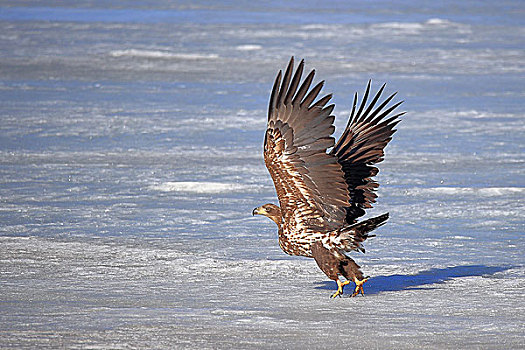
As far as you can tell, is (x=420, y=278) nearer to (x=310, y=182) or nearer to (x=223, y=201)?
(x=310, y=182)

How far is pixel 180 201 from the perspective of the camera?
25.1 ft

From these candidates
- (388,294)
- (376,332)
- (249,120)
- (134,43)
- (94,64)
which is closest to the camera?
(376,332)

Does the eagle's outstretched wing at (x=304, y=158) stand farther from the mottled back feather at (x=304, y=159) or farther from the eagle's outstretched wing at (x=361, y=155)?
the eagle's outstretched wing at (x=361, y=155)

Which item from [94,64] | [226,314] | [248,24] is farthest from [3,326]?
[248,24]

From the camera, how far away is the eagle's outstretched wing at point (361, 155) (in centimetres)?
543

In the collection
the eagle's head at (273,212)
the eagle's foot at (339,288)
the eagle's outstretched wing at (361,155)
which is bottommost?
the eagle's foot at (339,288)

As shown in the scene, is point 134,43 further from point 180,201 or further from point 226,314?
point 226,314

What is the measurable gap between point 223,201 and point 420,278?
2.29m

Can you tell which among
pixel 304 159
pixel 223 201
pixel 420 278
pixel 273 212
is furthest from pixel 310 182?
pixel 223 201

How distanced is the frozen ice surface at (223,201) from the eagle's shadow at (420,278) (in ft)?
0.07

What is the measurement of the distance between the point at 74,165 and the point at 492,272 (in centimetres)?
A: 418

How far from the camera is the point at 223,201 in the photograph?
7.62 meters

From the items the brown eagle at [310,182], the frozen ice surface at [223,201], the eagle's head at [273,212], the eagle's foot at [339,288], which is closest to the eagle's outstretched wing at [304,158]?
the brown eagle at [310,182]

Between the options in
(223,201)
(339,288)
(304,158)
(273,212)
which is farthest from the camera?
(223,201)
